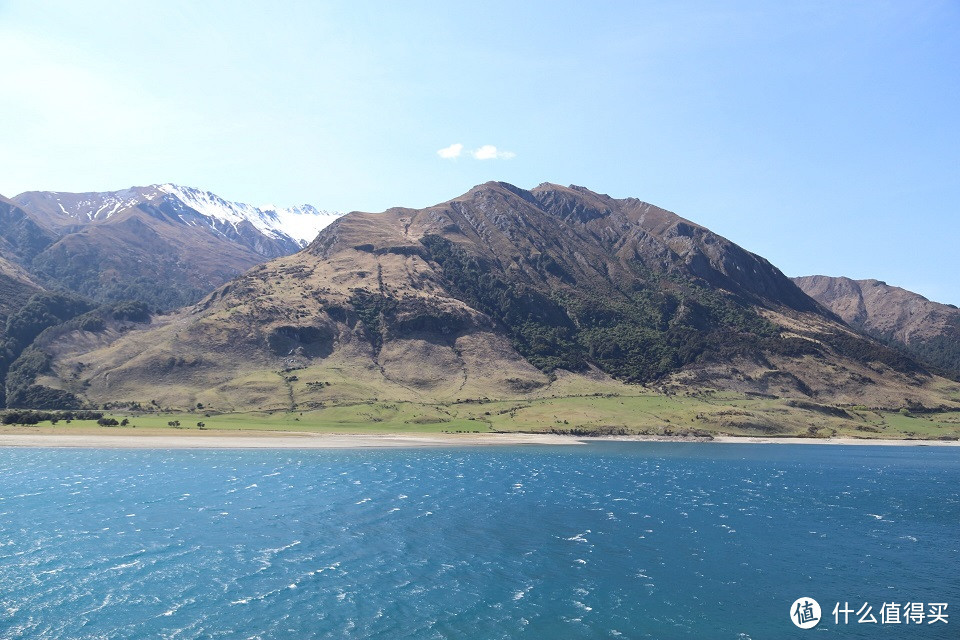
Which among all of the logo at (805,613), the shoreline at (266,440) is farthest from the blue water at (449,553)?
the shoreline at (266,440)

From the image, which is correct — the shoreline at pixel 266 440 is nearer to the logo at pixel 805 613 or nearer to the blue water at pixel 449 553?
the blue water at pixel 449 553

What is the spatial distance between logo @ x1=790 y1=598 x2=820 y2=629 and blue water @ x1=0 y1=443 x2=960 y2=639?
0.68 meters

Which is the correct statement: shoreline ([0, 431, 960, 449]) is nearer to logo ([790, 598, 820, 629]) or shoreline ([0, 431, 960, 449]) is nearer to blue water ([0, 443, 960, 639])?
blue water ([0, 443, 960, 639])

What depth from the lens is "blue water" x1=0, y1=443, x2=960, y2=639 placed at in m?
45.0

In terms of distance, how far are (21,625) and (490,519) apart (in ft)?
160

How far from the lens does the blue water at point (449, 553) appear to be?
148 ft

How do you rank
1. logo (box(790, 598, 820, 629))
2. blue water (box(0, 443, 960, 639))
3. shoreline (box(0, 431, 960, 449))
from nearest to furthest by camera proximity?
blue water (box(0, 443, 960, 639))
logo (box(790, 598, 820, 629))
shoreline (box(0, 431, 960, 449))

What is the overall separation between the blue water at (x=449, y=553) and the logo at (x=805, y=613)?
676 millimetres

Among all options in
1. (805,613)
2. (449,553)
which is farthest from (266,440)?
(805,613)

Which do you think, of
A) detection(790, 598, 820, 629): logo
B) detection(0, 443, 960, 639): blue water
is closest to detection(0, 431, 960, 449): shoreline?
detection(0, 443, 960, 639): blue water

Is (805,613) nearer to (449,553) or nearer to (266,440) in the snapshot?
(449,553)

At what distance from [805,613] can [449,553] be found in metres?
31.7

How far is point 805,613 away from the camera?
48.4 meters

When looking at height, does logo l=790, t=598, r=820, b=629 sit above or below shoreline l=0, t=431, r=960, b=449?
above
